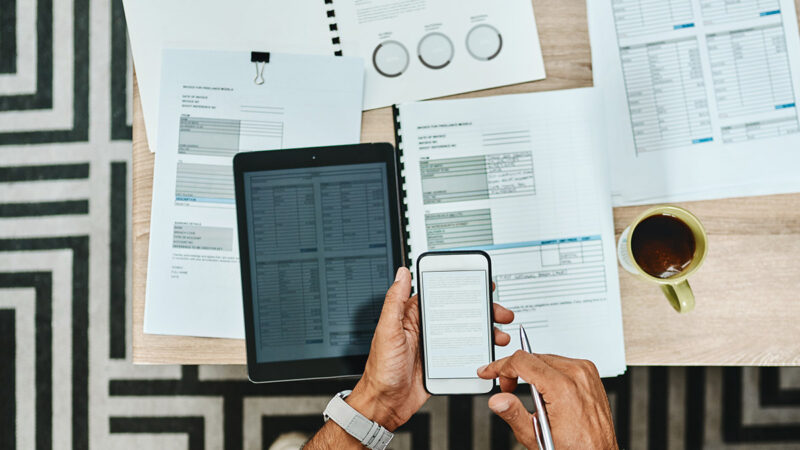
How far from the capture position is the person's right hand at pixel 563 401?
55 centimetres

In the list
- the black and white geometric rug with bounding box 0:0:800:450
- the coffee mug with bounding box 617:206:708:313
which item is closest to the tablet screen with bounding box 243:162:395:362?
the coffee mug with bounding box 617:206:708:313

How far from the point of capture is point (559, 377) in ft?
1.80

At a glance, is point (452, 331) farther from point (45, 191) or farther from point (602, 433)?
point (45, 191)

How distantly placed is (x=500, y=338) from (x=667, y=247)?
0.22 meters

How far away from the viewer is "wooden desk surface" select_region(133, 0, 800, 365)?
0.65 meters

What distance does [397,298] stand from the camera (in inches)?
23.3

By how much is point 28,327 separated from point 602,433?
120 centimetres

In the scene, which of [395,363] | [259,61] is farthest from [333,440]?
[259,61]

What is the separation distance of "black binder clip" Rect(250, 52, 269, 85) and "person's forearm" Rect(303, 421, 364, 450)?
1.48 ft

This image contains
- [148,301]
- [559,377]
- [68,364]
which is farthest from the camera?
[68,364]

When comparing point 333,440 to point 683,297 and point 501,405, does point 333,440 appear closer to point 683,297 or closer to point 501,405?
point 501,405

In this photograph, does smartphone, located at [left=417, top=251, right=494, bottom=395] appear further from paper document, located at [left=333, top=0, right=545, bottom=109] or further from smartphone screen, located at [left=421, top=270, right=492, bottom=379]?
paper document, located at [left=333, top=0, right=545, bottom=109]

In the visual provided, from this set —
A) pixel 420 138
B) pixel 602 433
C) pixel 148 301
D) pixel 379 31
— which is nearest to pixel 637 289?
pixel 602 433

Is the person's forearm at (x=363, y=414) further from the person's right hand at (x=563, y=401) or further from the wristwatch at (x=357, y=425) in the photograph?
the person's right hand at (x=563, y=401)
